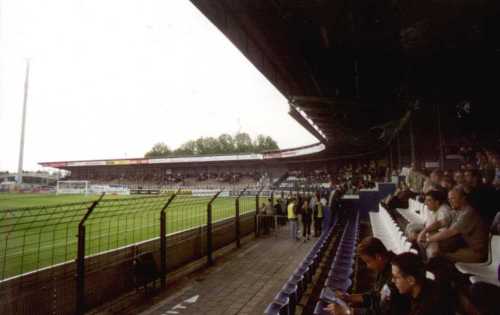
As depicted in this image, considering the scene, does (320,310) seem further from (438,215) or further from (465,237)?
(438,215)

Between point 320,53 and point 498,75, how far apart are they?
161 inches

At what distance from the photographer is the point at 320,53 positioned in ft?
18.4

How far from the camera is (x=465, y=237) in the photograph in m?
3.56

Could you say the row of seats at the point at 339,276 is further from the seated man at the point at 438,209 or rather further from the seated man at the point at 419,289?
the seated man at the point at 438,209

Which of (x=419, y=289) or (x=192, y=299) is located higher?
(x=419, y=289)

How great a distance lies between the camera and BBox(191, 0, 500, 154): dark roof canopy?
157 inches

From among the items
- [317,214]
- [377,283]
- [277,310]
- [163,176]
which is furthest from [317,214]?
[163,176]

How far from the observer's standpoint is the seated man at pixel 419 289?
7.19 ft

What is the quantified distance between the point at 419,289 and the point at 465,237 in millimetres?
1692

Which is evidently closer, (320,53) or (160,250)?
(320,53)

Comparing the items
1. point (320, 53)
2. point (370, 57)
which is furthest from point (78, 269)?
→ point (370, 57)

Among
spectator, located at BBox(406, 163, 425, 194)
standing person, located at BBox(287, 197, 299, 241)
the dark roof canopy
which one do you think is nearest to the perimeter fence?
standing person, located at BBox(287, 197, 299, 241)

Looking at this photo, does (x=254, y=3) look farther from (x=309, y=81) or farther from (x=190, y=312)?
(x=190, y=312)

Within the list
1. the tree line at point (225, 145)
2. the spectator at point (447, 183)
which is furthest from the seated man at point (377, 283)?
the tree line at point (225, 145)
